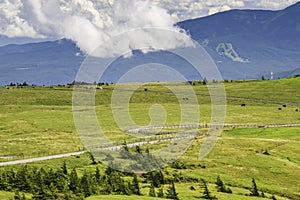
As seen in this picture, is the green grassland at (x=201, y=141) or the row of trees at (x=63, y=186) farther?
the green grassland at (x=201, y=141)

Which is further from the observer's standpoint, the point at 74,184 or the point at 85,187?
the point at 74,184

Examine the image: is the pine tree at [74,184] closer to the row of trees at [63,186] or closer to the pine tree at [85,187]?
the row of trees at [63,186]

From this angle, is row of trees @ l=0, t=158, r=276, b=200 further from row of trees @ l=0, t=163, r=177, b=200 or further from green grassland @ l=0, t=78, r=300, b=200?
green grassland @ l=0, t=78, r=300, b=200

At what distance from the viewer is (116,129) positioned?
122625 mm

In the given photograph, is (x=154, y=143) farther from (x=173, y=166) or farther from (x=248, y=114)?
(x=248, y=114)

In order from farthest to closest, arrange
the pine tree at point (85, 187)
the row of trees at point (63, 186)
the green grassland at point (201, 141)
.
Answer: the green grassland at point (201, 141) → the pine tree at point (85, 187) → the row of trees at point (63, 186)

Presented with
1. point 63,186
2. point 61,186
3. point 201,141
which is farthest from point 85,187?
point 201,141

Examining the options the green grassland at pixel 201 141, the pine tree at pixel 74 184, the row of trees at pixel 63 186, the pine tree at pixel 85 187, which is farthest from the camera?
the green grassland at pixel 201 141

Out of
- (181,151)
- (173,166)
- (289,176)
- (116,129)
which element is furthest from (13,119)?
(289,176)

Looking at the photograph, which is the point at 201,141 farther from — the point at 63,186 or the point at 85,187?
the point at 63,186

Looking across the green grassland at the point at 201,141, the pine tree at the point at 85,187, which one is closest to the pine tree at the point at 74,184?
the pine tree at the point at 85,187

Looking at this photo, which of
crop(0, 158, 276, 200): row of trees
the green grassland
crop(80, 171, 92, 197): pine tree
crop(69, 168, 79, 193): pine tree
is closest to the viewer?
crop(0, 158, 276, 200): row of trees

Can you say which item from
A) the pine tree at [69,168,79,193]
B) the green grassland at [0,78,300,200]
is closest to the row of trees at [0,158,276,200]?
the pine tree at [69,168,79,193]

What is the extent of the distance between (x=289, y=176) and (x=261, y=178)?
15.2ft
